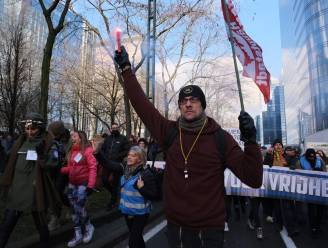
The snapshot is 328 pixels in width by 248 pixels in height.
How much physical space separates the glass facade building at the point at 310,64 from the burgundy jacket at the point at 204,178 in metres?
61.0

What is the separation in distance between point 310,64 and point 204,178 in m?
71.4

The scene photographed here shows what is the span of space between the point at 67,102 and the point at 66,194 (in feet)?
121

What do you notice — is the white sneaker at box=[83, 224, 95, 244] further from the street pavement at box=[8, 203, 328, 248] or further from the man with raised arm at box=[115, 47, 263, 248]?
the man with raised arm at box=[115, 47, 263, 248]

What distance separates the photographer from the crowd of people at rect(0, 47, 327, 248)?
2.92m

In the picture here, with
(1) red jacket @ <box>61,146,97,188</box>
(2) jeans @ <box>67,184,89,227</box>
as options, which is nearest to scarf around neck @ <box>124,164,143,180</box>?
(1) red jacket @ <box>61,146,97,188</box>

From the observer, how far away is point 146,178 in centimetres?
462

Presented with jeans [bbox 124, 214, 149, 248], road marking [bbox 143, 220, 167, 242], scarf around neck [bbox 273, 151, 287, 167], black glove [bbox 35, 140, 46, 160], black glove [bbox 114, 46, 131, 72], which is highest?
black glove [bbox 114, 46, 131, 72]

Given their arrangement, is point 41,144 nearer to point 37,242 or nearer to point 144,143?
point 37,242

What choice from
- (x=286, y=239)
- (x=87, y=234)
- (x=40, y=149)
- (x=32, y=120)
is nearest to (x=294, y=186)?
(x=286, y=239)

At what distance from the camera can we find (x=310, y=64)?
69312mm

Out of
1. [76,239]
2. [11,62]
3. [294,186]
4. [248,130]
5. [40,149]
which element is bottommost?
[76,239]

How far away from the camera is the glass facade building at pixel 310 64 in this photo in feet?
210

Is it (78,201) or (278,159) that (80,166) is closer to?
(78,201)

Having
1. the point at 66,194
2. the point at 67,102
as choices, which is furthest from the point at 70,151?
the point at 67,102
